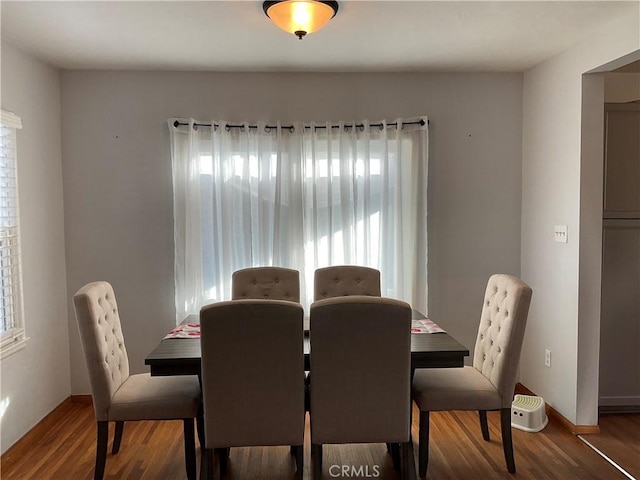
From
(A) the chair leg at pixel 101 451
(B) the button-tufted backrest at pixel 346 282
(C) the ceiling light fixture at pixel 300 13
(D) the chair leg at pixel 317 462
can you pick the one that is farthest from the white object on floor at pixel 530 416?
(C) the ceiling light fixture at pixel 300 13

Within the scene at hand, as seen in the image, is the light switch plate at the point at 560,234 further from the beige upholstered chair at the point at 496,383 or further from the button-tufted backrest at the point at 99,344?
the button-tufted backrest at the point at 99,344

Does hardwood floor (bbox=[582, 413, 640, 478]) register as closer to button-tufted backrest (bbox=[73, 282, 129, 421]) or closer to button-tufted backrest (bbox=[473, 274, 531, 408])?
button-tufted backrest (bbox=[473, 274, 531, 408])

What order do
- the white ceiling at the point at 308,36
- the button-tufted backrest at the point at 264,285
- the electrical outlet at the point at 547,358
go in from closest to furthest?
the white ceiling at the point at 308,36, the button-tufted backrest at the point at 264,285, the electrical outlet at the point at 547,358

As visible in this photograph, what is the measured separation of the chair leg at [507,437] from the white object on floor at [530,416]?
567mm

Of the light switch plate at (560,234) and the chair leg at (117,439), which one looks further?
the light switch plate at (560,234)

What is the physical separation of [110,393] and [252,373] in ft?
2.68

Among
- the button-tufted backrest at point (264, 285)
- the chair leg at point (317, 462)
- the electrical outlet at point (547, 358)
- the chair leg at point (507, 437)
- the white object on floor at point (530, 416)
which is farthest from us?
the electrical outlet at point (547, 358)

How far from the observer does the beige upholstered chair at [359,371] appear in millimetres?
2092

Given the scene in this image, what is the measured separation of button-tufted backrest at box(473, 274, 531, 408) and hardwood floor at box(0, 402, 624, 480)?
19.0 inches

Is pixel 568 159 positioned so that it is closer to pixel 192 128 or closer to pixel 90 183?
pixel 192 128

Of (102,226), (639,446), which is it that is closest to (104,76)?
(102,226)

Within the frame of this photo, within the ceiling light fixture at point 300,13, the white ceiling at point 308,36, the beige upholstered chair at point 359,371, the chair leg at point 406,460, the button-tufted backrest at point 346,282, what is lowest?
the chair leg at point 406,460

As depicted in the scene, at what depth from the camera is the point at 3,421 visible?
282 cm

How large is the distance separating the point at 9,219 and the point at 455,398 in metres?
2.74
